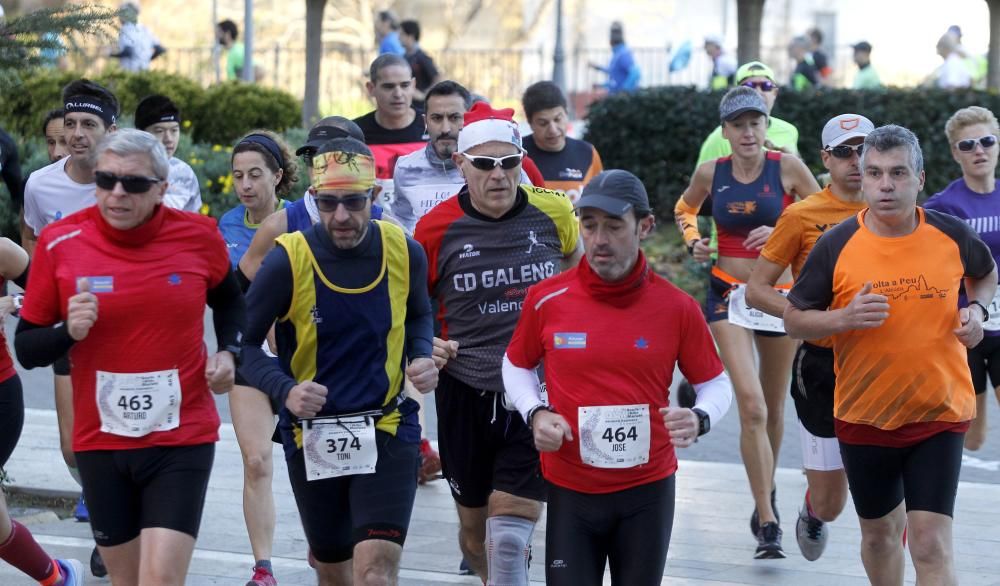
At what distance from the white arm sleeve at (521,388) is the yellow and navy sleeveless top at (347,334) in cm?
47

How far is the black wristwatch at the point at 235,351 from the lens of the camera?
556 centimetres

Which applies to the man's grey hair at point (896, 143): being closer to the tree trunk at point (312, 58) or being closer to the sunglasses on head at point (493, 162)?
the sunglasses on head at point (493, 162)

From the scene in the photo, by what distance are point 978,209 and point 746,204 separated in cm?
122

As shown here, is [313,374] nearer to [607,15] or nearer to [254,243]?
[254,243]

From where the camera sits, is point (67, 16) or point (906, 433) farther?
point (67, 16)

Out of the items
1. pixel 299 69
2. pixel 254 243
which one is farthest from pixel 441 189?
pixel 299 69

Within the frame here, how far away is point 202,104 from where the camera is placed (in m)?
19.5

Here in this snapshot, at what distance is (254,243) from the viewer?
694cm

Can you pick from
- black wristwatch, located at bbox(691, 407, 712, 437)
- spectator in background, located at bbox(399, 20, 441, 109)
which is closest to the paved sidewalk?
black wristwatch, located at bbox(691, 407, 712, 437)

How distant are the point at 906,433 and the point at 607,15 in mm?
41049

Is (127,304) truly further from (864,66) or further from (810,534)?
(864,66)

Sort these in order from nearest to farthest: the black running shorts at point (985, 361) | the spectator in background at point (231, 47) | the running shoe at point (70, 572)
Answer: the running shoe at point (70, 572) → the black running shorts at point (985, 361) → the spectator in background at point (231, 47)

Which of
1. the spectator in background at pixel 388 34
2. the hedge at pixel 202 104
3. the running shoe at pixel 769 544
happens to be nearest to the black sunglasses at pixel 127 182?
the running shoe at pixel 769 544

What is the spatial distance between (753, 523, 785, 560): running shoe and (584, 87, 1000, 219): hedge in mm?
10106
